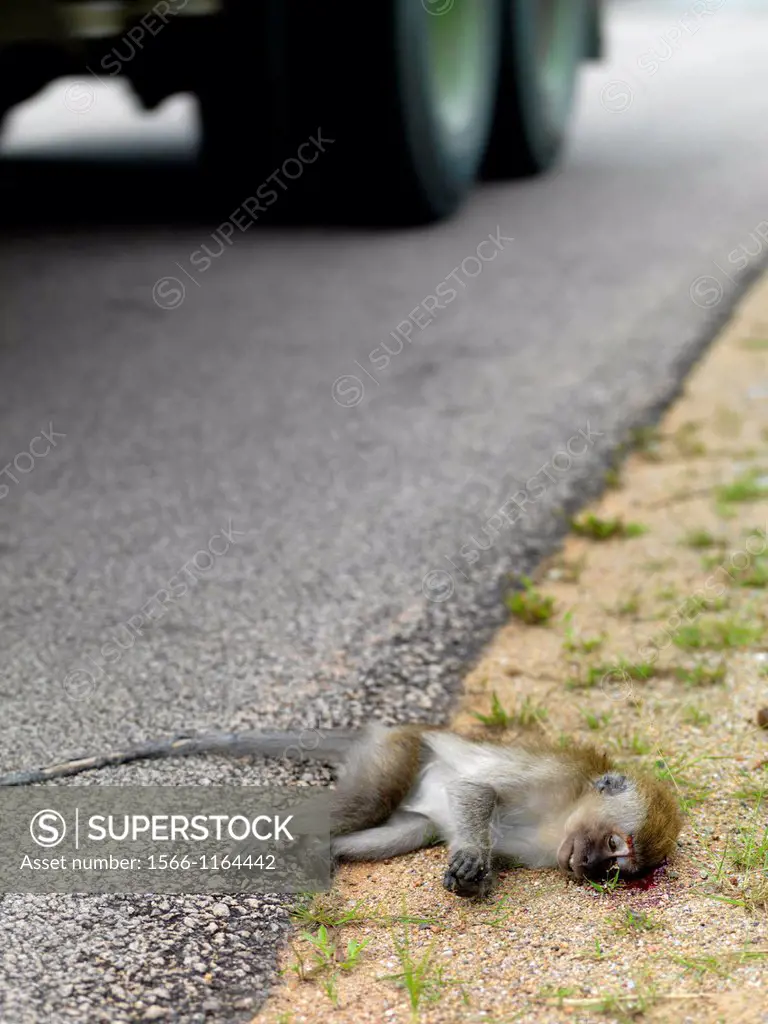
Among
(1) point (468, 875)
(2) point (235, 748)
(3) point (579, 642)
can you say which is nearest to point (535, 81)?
(3) point (579, 642)

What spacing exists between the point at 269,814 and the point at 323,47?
182 inches

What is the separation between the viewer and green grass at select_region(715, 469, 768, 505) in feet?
12.9

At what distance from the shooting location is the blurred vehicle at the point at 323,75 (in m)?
5.75

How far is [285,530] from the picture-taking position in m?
3.71

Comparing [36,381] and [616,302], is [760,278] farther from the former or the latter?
[36,381]

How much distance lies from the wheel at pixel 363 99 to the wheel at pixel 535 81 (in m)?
0.21

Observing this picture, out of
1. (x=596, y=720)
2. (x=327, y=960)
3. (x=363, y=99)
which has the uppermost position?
(x=363, y=99)

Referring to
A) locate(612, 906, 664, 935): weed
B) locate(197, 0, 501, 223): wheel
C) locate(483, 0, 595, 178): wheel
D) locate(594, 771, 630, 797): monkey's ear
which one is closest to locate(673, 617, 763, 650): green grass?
locate(594, 771, 630, 797): monkey's ear

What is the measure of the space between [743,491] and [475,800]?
1.82 m

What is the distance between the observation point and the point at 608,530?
3746mm

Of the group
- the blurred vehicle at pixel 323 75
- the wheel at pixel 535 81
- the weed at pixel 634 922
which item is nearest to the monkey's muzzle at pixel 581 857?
the weed at pixel 634 922

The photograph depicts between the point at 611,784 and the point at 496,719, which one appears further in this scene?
the point at 496,719

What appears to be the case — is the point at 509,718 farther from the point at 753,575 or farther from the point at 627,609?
the point at 753,575

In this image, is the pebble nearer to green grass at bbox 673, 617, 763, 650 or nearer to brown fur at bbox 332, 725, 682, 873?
brown fur at bbox 332, 725, 682, 873
